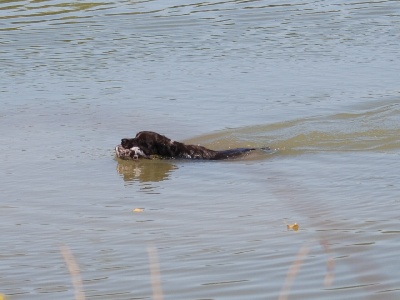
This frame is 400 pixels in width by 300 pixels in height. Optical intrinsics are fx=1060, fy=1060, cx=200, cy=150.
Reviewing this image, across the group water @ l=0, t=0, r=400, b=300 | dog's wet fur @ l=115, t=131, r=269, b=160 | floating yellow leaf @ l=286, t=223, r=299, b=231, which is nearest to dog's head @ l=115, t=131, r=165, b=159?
dog's wet fur @ l=115, t=131, r=269, b=160

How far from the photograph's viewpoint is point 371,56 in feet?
58.3

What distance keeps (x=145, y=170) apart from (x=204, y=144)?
1365 millimetres

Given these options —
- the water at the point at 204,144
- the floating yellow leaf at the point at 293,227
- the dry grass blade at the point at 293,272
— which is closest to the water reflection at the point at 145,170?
the water at the point at 204,144

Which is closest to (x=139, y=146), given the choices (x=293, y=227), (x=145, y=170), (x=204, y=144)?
(x=145, y=170)

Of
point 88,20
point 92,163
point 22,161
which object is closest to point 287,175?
point 92,163

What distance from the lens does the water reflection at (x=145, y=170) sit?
11.6 metres

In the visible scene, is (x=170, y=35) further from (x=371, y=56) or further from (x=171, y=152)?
(x=171, y=152)

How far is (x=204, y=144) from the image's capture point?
13352 millimetres

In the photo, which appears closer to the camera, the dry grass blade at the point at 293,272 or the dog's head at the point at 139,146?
the dry grass blade at the point at 293,272

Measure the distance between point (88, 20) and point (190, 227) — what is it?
13221 millimetres

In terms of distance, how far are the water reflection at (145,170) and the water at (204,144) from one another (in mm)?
40

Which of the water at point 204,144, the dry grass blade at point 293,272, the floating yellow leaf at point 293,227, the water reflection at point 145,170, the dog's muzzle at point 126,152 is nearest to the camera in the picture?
the dry grass blade at point 293,272

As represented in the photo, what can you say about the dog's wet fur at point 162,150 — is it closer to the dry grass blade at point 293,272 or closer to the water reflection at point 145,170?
the water reflection at point 145,170

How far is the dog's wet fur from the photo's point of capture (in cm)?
1233
